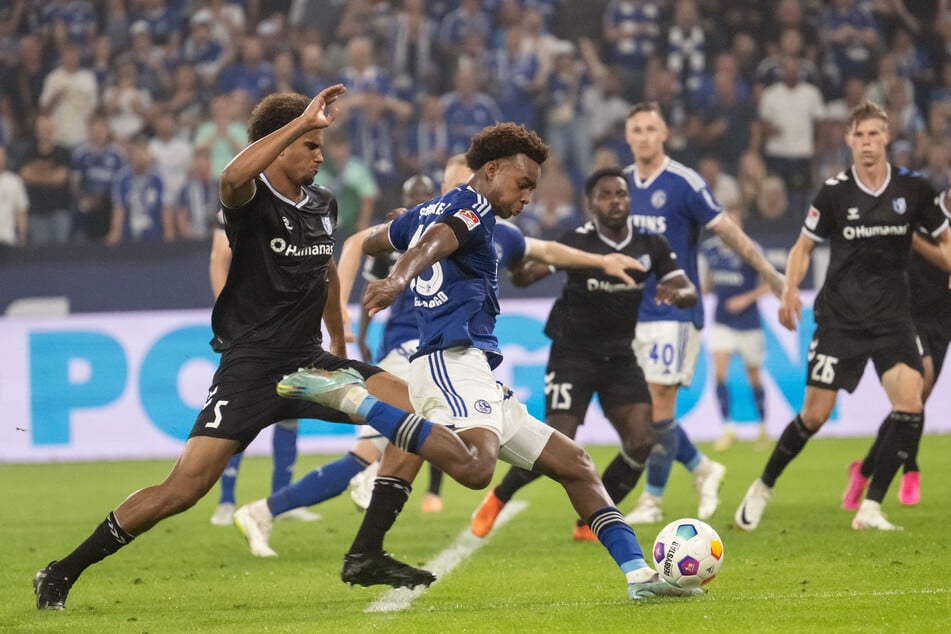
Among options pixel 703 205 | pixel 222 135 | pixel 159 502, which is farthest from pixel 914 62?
pixel 159 502

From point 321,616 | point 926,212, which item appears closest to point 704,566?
point 321,616

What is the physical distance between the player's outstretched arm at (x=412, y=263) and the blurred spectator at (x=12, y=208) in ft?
38.9

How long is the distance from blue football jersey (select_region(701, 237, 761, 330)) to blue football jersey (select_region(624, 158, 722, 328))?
17.3 feet

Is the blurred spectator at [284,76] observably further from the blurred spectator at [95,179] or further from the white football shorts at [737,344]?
the white football shorts at [737,344]

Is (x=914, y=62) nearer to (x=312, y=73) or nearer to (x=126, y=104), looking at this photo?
(x=312, y=73)

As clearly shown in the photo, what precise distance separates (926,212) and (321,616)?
192 inches

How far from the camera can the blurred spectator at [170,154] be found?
1762 centimetres

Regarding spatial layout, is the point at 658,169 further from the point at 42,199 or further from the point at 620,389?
the point at 42,199

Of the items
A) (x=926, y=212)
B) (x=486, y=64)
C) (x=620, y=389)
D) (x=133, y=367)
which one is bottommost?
(x=133, y=367)

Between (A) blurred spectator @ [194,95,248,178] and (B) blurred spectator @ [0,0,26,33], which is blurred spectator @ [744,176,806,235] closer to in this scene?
(A) blurred spectator @ [194,95,248,178]

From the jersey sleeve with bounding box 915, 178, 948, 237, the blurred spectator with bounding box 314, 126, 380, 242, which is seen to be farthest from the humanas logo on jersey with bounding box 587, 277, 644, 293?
the blurred spectator with bounding box 314, 126, 380, 242

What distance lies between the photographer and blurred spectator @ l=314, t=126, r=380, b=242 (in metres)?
17.0

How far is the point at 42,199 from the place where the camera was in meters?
17.4

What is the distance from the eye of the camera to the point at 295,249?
6.68 m
